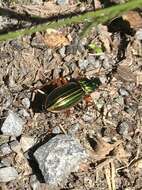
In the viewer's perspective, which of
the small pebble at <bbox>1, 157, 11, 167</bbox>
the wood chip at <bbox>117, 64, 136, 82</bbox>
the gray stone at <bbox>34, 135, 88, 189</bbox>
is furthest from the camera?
the wood chip at <bbox>117, 64, 136, 82</bbox>

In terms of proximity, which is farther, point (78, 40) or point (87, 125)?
point (78, 40)

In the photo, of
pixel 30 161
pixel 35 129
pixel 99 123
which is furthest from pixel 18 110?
pixel 99 123

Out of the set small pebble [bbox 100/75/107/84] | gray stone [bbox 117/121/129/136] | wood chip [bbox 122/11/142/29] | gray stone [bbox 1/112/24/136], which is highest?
wood chip [bbox 122/11/142/29]

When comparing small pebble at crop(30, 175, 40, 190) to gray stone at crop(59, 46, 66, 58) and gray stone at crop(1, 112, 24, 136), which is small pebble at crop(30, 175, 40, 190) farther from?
gray stone at crop(59, 46, 66, 58)

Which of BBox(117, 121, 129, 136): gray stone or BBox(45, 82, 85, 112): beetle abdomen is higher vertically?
BBox(45, 82, 85, 112): beetle abdomen

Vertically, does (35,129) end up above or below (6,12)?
below

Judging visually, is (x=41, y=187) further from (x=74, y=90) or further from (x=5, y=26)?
(x=5, y=26)

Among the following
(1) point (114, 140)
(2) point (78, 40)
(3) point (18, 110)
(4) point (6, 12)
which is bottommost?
(1) point (114, 140)

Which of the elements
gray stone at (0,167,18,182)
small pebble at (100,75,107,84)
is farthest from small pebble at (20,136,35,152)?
small pebble at (100,75,107,84)
